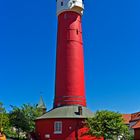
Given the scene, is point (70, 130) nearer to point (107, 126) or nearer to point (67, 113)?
point (67, 113)

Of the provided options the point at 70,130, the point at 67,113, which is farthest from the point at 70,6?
the point at 70,130

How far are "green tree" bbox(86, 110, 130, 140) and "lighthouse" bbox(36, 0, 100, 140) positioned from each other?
11.3ft

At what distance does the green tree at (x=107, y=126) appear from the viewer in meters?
37.1

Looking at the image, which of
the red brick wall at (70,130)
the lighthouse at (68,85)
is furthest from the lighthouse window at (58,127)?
the red brick wall at (70,130)

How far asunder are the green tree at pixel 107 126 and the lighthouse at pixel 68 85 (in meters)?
3.45

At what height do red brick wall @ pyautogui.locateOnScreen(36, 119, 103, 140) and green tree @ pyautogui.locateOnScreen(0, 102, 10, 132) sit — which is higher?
green tree @ pyautogui.locateOnScreen(0, 102, 10, 132)

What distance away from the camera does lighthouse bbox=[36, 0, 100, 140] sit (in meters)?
41.0

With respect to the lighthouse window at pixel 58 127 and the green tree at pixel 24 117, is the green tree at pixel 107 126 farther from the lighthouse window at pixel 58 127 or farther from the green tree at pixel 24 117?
the green tree at pixel 24 117

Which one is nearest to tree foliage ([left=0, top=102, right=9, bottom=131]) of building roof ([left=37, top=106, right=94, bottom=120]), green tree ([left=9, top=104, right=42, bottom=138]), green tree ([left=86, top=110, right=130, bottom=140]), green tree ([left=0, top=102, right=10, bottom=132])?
green tree ([left=0, top=102, right=10, bottom=132])

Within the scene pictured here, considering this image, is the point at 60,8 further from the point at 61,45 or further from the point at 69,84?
the point at 69,84

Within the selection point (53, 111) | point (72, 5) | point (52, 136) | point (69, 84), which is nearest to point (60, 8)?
point (72, 5)

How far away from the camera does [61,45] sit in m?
44.9

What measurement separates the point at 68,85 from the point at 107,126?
8.66 m

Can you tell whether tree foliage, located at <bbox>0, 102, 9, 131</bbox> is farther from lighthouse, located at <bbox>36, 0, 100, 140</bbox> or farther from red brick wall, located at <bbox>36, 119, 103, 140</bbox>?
red brick wall, located at <bbox>36, 119, 103, 140</bbox>
